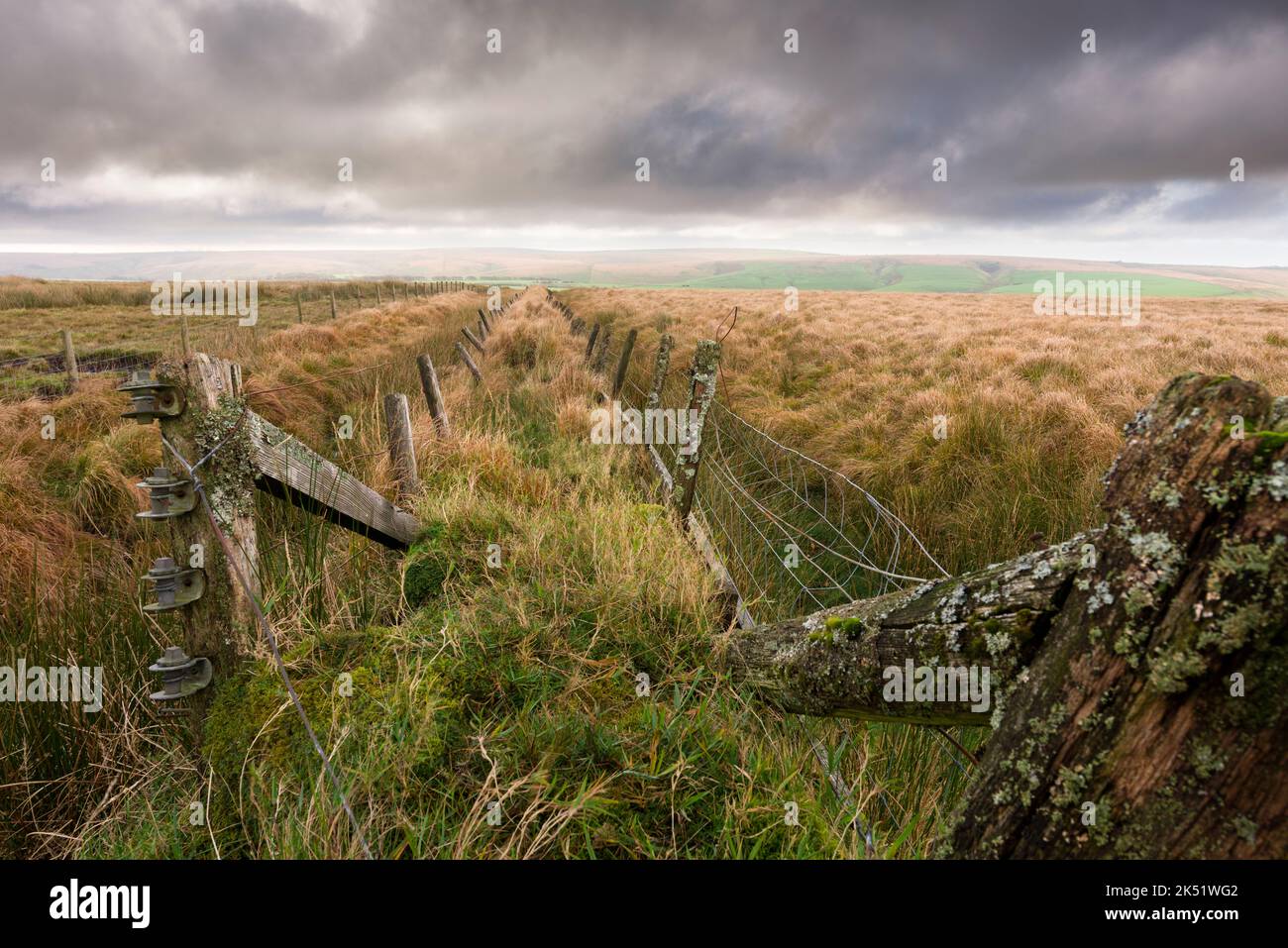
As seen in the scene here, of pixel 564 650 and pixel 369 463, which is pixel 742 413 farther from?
pixel 564 650

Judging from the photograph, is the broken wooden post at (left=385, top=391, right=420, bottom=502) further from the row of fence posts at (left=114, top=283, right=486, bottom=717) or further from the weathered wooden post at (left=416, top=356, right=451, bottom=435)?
the row of fence posts at (left=114, top=283, right=486, bottom=717)

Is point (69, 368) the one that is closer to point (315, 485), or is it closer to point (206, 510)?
point (315, 485)

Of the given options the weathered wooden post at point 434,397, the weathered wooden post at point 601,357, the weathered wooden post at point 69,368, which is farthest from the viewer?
the weathered wooden post at point 69,368

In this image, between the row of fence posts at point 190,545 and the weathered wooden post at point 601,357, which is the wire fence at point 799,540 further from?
the weathered wooden post at point 601,357

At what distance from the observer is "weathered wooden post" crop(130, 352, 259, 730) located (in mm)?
2131

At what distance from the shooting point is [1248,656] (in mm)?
807

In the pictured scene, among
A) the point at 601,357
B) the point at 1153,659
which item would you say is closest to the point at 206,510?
the point at 1153,659

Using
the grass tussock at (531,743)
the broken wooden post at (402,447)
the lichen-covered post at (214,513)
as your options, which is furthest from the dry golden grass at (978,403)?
the lichen-covered post at (214,513)

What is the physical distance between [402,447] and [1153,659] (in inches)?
174

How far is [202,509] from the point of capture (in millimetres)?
2232

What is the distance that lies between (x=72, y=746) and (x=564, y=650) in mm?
2076

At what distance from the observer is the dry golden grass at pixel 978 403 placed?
552cm
